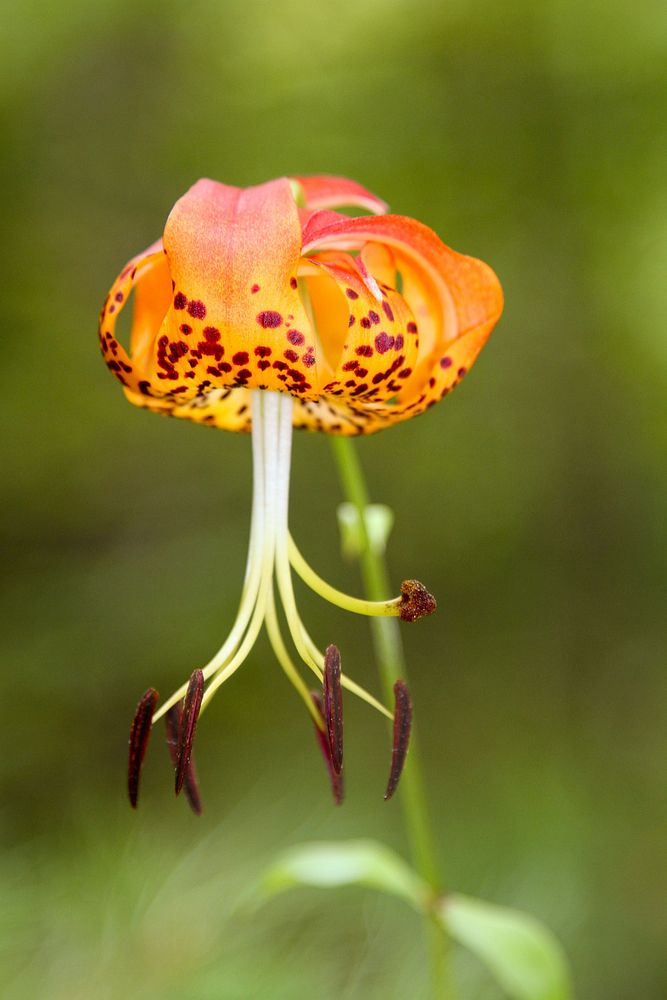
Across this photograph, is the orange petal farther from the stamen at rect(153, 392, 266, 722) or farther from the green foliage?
the green foliage

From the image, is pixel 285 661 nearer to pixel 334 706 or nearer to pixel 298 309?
pixel 334 706

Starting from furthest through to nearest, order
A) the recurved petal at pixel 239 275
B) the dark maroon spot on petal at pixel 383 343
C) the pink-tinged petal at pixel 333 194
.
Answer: the pink-tinged petal at pixel 333 194
the dark maroon spot on petal at pixel 383 343
the recurved petal at pixel 239 275

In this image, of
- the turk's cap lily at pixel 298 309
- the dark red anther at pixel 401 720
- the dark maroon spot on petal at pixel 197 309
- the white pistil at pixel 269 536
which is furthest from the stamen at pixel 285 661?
the dark maroon spot on petal at pixel 197 309

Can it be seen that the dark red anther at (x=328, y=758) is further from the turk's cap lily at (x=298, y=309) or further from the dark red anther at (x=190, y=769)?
the turk's cap lily at (x=298, y=309)

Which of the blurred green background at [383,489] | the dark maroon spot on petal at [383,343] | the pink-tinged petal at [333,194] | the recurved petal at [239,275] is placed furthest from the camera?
the blurred green background at [383,489]

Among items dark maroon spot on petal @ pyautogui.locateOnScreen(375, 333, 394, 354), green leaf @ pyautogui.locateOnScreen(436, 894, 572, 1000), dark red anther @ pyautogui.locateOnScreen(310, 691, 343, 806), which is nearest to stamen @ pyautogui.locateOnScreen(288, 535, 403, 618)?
dark red anther @ pyautogui.locateOnScreen(310, 691, 343, 806)

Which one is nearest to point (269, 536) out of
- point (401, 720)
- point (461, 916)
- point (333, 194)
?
point (401, 720)

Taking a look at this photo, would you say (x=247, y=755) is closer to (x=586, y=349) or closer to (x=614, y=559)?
(x=614, y=559)
